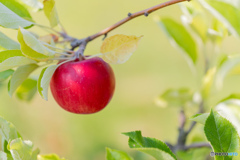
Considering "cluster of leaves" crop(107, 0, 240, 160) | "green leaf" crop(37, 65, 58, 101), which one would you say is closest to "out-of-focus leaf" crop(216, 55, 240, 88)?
"cluster of leaves" crop(107, 0, 240, 160)

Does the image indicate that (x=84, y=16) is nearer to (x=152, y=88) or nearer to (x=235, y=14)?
(x=152, y=88)

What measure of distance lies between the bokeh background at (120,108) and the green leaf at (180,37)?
0.46 metres

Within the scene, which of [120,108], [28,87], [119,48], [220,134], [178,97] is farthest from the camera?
[120,108]

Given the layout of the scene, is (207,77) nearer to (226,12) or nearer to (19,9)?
(226,12)

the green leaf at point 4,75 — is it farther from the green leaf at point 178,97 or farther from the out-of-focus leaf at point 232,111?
the green leaf at point 178,97

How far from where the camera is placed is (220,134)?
406 mm

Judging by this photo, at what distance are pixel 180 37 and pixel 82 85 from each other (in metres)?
0.40

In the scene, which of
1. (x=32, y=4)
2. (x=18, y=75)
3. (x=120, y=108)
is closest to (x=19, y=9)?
(x=32, y=4)

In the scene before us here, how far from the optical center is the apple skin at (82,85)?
0.55 m

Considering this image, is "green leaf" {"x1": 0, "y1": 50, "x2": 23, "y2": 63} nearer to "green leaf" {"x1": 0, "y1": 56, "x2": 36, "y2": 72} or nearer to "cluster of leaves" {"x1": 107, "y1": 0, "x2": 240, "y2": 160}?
"green leaf" {"x1": 0, "y1": 56, "x2": 36, "y2": 72}

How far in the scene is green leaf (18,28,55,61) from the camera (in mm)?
470

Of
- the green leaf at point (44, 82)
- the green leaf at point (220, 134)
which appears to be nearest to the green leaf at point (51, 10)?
the green leaf at point (44, 82)

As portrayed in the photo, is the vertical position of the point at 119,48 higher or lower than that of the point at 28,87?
higher

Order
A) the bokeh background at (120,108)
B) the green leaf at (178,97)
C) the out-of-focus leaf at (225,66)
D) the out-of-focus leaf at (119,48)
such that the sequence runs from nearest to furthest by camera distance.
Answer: the out-of-focus leaf at (119,48) < the out-of-focus leaf at (225,66) < the green leaf at (178,97) < the bokeh background at (120,108)
